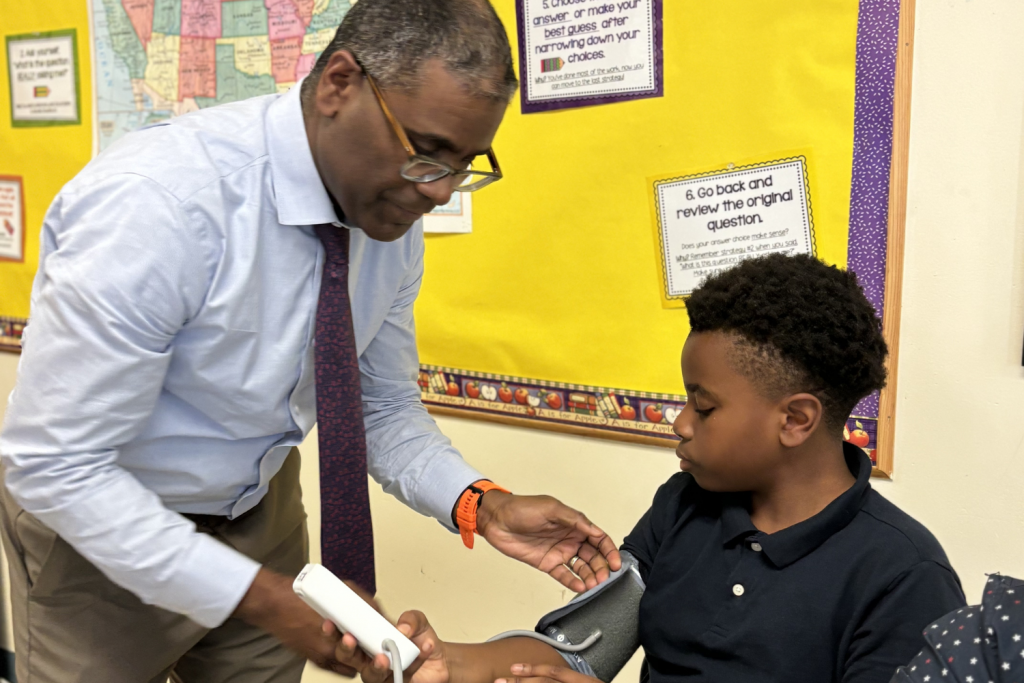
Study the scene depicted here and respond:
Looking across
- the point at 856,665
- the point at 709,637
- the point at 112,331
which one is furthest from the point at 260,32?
the point at 856,665

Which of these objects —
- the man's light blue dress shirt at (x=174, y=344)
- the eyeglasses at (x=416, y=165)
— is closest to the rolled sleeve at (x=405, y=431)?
the man's light blue dress shirt at (x=174, y=344)

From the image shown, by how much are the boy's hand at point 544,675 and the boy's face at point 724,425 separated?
0.28m

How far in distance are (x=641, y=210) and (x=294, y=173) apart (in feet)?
2.46

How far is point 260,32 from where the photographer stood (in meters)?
2.02

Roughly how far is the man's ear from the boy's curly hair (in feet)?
1.68

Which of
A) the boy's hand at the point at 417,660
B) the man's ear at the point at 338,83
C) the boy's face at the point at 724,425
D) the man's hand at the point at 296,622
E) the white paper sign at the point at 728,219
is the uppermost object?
the man's ear at the point at 338,83

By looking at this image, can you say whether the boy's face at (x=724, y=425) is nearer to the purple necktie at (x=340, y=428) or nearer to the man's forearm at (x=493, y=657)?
the man's forearm at (x=493, y=657)

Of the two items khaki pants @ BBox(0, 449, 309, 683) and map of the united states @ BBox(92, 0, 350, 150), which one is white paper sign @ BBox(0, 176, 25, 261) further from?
khaki pants @ BBox(0, 449, 309, 683)

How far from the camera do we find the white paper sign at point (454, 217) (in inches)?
72.2

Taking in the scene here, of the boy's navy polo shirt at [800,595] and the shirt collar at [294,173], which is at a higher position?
the shirt collar at [294,173]

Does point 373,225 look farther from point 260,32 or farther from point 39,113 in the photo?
point 39,113

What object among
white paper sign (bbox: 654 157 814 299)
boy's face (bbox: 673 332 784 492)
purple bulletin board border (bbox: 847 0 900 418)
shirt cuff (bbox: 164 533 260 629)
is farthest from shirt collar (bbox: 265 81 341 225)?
purple bulletin board border (bbox: 847 0 900 418)

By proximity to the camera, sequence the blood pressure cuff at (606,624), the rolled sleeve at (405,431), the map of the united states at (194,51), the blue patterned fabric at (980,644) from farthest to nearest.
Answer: the map of the united states at (194,51), the rolled sleeve at (405,431), the blood pressure cuff at (606,624), the blue patterned fabric at (980,644)

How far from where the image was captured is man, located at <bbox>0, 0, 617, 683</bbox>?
0.95 meters
